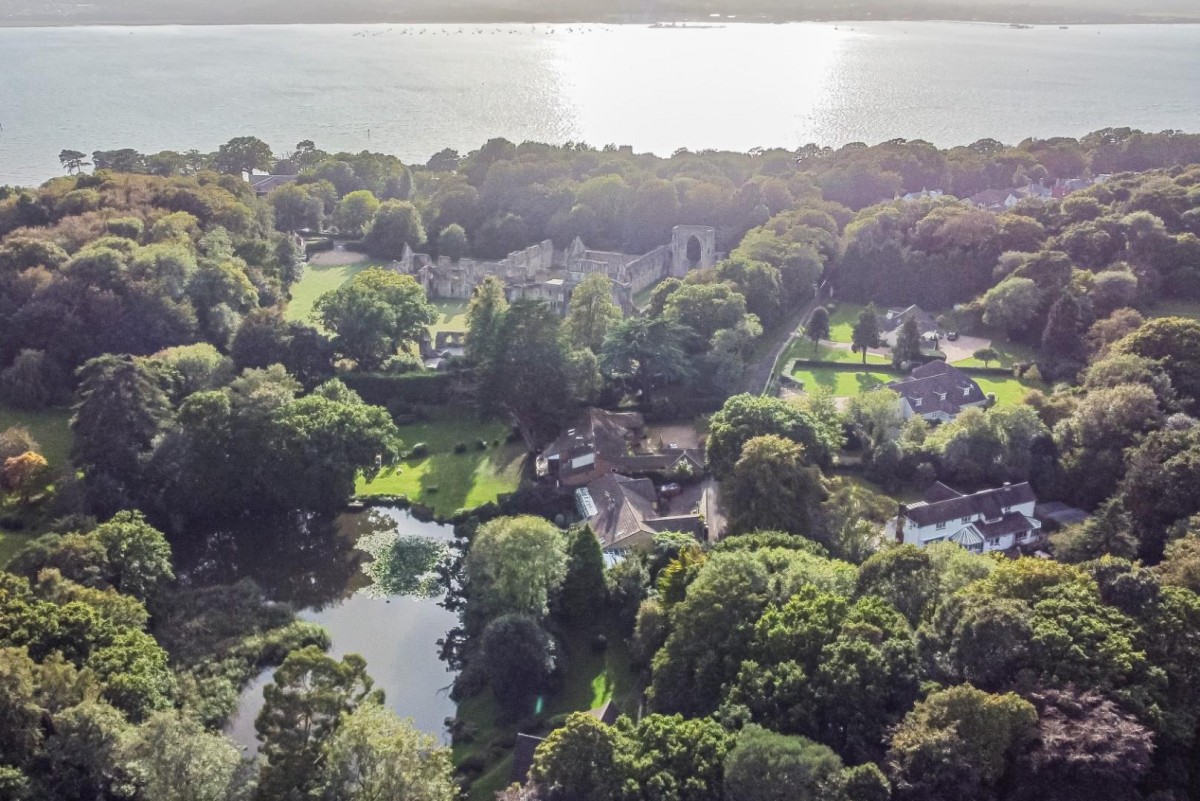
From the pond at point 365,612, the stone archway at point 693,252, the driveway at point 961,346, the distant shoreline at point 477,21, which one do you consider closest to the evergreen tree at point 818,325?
the driveway at point 961,346

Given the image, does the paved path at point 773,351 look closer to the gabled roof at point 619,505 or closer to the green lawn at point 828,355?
the green lawn at point 828,355

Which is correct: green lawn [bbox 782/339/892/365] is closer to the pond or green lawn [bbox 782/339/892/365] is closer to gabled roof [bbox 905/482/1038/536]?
gabled roof [bbox 905/482/1038/536]

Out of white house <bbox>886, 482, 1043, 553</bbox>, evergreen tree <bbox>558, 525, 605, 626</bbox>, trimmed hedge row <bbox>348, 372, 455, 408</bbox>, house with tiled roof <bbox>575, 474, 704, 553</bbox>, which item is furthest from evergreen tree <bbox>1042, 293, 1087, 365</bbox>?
evergreen tree <bbox>558, 525, 605, 626</bbox>

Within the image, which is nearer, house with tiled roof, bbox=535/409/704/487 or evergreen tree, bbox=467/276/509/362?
house with tiled roof, bbox=535/409/704/487

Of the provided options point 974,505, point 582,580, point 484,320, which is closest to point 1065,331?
point 974,505

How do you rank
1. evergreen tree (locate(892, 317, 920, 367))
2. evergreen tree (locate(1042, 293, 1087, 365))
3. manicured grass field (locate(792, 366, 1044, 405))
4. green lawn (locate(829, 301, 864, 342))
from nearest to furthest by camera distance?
1. manicured grass field (locate(792, 366, 1044, 405))
2. evergreen tree (locate(1042, 293, 1087, 365))
3. evergreen tree (locate(892, 317, 920, 367))
4. green lawn (locate(829, 301, 864, 342))

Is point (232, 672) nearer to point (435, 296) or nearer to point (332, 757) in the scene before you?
point (332, 757)

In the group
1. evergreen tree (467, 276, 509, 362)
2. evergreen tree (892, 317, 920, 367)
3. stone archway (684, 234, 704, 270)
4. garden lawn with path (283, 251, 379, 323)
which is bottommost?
garden lawn with path (283, 251, 379, 323)

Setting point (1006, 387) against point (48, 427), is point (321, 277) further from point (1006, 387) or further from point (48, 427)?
point (1006, 387)
